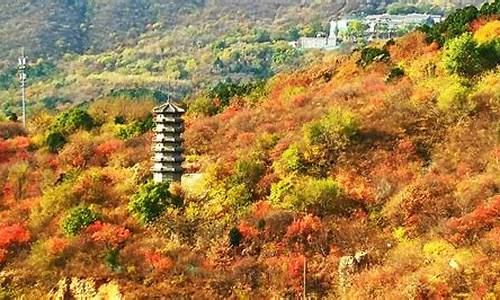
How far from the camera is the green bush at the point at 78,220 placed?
24.8m

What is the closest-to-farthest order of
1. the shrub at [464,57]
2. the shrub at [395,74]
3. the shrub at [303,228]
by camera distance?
the shrub at [303,228] < the shrub at [464,57] < the shrub at [395,74]

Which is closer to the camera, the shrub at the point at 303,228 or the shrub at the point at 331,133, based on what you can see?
the shrub at the point at 303,228

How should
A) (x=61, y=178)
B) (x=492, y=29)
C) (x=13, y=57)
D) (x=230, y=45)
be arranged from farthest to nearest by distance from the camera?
(x=230, y=45) < (x=13, y=57) < (x=492, y=29) < (x=61, y=178)

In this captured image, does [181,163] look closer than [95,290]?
No

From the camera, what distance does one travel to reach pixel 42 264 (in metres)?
23.8

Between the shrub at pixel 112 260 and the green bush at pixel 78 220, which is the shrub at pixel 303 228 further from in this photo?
the green bush at pixel 78 220

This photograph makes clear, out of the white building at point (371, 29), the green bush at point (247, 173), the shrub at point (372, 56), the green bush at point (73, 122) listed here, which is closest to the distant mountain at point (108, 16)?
the white building at point (371, 29)

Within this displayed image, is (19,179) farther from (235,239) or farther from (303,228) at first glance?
(303,228)

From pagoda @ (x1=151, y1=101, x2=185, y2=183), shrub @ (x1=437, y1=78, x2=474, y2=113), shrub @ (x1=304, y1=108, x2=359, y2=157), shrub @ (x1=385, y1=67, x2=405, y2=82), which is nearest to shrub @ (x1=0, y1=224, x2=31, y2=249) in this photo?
pagoda @ (x1=151, y1=101, x2=185, y2=183)

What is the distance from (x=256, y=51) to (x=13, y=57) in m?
25.4

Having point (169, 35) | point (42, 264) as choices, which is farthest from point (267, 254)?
point (169, 35)

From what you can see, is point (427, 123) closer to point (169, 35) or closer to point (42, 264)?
point (42, 264)

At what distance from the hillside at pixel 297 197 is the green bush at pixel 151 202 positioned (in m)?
0.05

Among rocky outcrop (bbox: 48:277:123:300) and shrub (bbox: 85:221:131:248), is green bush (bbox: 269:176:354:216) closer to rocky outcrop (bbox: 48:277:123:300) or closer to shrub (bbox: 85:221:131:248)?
shrub (bbox: 85:221:131:248)
